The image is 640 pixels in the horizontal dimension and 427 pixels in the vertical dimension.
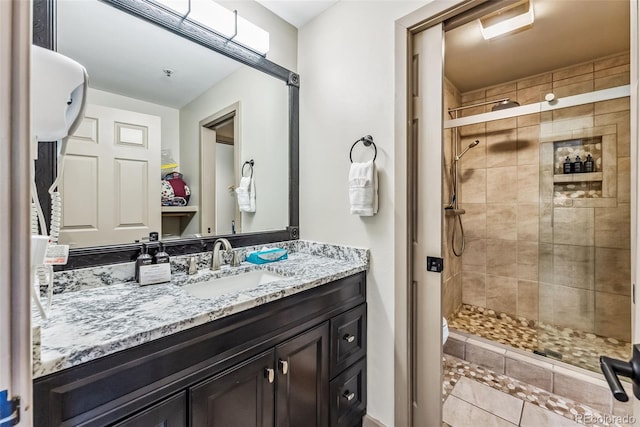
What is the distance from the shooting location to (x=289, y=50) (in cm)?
184

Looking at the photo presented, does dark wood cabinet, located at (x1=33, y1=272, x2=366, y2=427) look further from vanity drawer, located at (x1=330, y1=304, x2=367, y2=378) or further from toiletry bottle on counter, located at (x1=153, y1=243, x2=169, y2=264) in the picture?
toiletry bottle on counter, located at (x1=153, y1=243, x2=169, y2=264)

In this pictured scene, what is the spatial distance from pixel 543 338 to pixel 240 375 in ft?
7.85

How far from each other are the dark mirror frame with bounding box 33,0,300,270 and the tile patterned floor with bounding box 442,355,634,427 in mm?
1445

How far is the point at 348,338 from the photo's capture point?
53.7 inches

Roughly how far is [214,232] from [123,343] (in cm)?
87

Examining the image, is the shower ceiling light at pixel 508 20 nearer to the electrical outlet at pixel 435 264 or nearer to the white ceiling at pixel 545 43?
the white ceiling at pixel 545 43

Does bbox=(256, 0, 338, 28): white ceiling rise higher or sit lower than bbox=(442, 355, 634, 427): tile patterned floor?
higher

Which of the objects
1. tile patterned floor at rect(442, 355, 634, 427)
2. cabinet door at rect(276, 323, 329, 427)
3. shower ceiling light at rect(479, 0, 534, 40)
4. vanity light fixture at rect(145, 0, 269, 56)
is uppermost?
shower ceiling light at rect(479, 0, 534, 40)

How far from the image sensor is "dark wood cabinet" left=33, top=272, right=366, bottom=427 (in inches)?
25.8

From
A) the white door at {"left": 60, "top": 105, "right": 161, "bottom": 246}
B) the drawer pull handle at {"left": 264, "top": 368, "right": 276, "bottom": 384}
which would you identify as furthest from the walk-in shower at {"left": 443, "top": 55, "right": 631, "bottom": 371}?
the white door at {"left": 60, "top": 105, "right": 161, "bottom": 246}

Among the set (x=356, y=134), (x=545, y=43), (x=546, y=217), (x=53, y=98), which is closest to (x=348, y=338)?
(x=356, y=134)

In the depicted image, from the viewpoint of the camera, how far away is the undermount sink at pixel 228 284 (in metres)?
1.24

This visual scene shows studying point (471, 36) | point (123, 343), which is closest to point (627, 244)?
point (471, 36)

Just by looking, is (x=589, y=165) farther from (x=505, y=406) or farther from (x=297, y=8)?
(x=297, y=8)
